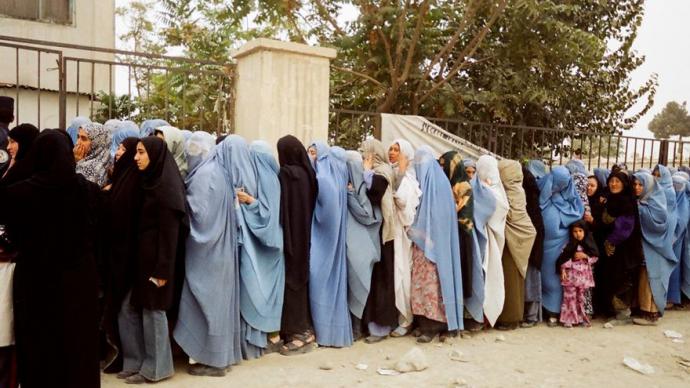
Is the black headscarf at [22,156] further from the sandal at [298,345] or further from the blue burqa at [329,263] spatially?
the sandal at [298,345]

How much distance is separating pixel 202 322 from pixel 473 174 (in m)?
2.81

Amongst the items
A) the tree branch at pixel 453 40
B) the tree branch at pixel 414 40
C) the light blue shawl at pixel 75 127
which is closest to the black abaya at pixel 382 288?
the light blue shawl at pixel 75 127

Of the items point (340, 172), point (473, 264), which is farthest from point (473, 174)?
point (340, 172)

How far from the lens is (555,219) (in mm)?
→ 5469

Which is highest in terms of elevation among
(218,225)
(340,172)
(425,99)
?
(425,99)

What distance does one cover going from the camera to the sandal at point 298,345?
432 centimetres

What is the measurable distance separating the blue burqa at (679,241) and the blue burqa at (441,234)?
286cm

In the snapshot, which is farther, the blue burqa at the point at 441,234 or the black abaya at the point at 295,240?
the blue burqa at the point at 441,234

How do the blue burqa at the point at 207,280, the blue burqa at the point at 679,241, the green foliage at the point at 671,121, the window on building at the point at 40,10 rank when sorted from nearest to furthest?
the blue burqa at the point at 207,280, the blue burqa at the point at 679,241, the window on building at the point at 40,10, the green foliage at the point at 671,121

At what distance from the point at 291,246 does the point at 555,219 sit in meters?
2.67

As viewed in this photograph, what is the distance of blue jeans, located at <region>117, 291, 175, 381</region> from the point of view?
3578mm

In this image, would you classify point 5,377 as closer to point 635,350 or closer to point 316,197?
point 316,197

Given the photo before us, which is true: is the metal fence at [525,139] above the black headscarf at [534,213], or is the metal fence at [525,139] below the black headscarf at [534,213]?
above

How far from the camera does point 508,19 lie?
7.78 meters
